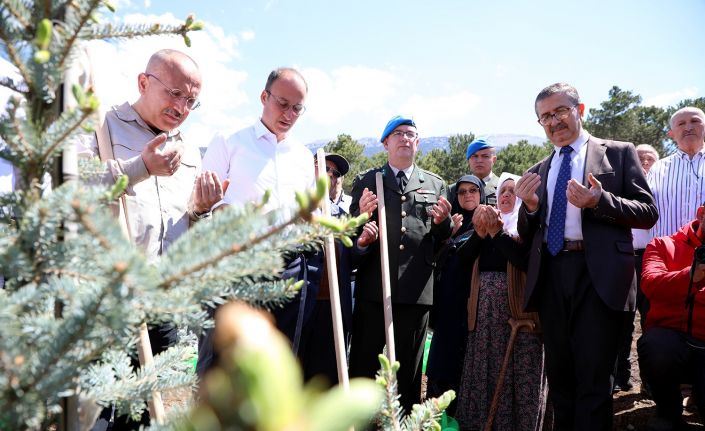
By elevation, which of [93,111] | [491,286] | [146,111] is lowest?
[491,286]

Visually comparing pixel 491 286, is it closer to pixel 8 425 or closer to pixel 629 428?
pixel 629 428

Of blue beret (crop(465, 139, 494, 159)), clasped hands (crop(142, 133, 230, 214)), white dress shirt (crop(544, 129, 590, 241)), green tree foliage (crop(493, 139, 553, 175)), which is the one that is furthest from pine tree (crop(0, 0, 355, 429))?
green tree foliage (crop(493, 139, 553, 175))

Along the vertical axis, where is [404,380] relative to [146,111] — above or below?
below

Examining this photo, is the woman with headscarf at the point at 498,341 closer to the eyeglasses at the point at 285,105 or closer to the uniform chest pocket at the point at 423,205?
the uniform chest pocket at the point at 423,205

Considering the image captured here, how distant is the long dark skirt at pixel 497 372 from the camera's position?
3.58 m

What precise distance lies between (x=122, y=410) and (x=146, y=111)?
186cm

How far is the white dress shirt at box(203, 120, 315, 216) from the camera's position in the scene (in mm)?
2836

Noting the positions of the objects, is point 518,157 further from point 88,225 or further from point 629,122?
point 88,225

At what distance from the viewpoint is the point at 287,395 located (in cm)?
32

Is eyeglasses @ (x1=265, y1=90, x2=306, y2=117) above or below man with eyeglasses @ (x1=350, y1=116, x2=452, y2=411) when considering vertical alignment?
above

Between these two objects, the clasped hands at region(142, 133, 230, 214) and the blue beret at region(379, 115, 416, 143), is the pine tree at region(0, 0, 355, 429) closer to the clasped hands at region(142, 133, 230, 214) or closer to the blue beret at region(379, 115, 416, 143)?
the clasped hands at region(142, 133, 230, 214)

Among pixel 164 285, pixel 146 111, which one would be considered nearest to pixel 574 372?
pixel 146 111

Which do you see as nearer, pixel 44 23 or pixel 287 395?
pixel 287 395

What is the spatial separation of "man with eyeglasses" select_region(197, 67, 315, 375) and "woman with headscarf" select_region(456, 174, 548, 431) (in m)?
1.50
